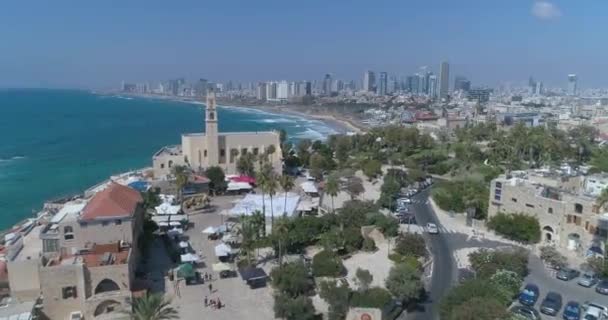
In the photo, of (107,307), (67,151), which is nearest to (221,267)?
(107,307)

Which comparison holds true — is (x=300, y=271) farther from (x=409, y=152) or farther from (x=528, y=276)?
(x=409, y=152)

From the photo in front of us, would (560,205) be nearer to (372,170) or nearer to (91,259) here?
(372,170)

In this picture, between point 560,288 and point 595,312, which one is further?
point 560,288

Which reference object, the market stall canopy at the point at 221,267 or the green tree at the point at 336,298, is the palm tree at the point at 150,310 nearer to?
the green tree at the point at 336,298

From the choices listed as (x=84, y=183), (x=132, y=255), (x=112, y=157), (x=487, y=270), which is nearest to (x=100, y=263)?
(x=132, y=255)

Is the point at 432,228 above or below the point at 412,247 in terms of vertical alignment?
below
